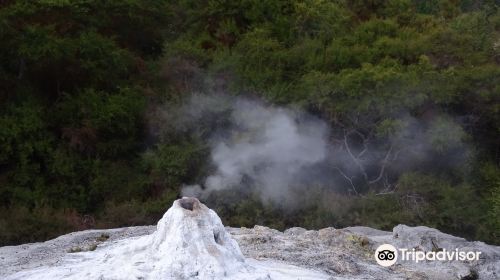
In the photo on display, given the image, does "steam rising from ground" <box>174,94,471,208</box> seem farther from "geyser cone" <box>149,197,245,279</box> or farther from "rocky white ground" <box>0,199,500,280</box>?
"geyser cone" <box>149,197,245,279</box>

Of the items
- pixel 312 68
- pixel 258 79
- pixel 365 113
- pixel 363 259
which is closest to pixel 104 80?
pixel 258 79

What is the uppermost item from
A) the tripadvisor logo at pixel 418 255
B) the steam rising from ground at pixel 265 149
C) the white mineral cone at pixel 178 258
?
the steam rising from ground at pixel 265 149

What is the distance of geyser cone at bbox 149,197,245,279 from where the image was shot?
7.15m

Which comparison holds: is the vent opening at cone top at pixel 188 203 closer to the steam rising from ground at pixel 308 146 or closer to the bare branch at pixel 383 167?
the steam rising from ground at pixel 308 146

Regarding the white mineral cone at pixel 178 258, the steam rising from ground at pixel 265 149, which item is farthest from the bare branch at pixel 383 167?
the white mineral cone at pixel 178 258

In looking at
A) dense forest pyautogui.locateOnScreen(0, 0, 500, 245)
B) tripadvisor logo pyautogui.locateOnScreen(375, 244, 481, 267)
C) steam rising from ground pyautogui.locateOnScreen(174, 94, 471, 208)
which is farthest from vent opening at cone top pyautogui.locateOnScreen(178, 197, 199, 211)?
steam rising from ground pyautogui.locateOnScreen(174, 94, 471, 208)

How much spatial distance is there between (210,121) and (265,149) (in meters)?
1.40

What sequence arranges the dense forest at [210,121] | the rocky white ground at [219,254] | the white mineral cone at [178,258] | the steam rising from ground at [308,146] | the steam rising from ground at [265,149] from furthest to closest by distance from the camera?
the steam rising from ground at [308,146], the steam rising from ground at [265,149], the dense forest at [210,121], the rocky white ground at [219,254], the white mineral cone at [178,258]

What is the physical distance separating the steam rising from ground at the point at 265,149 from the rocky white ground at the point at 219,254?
254 centimetres

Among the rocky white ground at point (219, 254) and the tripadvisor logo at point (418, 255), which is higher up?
the tripadvisor logo at point (418, 255)

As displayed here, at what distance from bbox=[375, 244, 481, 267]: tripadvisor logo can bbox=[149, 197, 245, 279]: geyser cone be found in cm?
273

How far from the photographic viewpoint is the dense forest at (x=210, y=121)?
1316 centimetres

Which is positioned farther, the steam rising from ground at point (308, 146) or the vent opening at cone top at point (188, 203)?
the steam rising from ground at point (308, 146)

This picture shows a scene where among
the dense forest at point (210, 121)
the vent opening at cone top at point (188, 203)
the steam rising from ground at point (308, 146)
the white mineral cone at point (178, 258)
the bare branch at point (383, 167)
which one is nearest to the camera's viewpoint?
the white mineral cone at point (178, 258)
